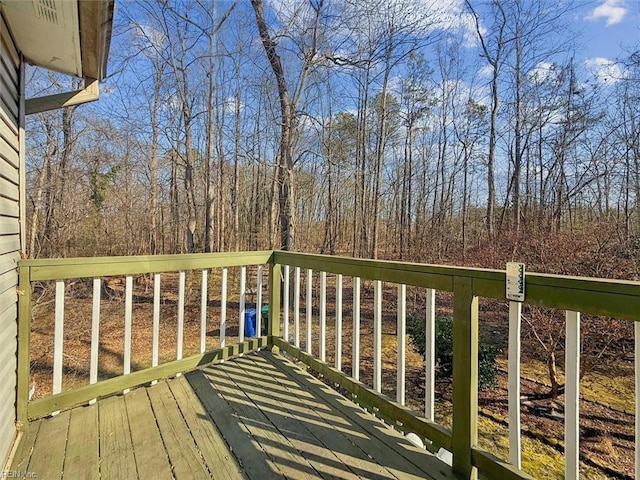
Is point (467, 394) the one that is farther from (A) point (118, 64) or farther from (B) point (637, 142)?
(A) point (118, 64)

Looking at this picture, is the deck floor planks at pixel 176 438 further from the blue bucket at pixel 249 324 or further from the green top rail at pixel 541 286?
the blue bucket at pixel 249 324

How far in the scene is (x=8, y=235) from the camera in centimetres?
178

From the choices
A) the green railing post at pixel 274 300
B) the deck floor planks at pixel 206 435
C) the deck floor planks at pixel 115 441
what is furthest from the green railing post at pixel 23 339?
the green railing post at pixel 274 300

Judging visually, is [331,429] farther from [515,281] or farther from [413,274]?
[515,281]

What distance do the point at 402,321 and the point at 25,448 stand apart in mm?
2129

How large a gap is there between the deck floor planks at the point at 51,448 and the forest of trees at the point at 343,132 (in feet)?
17.3

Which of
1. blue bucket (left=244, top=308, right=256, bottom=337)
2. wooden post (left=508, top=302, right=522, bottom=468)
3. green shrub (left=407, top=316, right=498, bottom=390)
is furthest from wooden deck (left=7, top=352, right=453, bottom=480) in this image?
blue bucket (left=244, top=308, right=256, bottom=337)

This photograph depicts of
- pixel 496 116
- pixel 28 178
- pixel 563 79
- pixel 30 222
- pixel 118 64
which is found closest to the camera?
pixel 30 222

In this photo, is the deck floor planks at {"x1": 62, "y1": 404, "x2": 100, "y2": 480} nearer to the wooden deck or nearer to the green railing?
the wooden deck

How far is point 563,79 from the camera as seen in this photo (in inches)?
343

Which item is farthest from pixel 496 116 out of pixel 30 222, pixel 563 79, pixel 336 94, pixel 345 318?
pixel 30 222

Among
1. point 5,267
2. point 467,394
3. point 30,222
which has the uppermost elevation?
point 30,222

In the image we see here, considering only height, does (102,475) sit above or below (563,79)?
below

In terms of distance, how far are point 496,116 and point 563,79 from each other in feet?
5.60
